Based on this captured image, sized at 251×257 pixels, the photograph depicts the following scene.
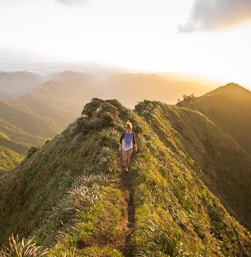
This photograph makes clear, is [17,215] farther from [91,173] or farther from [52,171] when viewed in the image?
[91,173]

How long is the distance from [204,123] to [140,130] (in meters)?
36.7

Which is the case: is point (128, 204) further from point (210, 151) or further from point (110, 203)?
point (210, 151)

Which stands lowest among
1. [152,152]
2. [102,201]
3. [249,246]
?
[249,246]

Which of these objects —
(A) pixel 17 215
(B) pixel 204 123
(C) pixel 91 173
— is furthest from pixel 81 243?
(B) pixel 204 123

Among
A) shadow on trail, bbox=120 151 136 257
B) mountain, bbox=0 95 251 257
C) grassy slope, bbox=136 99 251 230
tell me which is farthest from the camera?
grassy slope, bbox=136 99 251 230

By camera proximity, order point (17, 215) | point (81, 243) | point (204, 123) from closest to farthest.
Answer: point (81, 243) → point (17, 215) → point (204, 123)

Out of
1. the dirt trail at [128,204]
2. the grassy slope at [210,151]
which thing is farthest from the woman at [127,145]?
the grassy slope at [210,151]

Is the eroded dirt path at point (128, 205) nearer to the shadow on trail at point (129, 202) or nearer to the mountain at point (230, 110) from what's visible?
the shadow on trail at point (129, 202)

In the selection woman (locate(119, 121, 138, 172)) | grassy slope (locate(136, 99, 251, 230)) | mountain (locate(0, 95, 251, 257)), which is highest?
woman (locate(119, 121, 138, 172))

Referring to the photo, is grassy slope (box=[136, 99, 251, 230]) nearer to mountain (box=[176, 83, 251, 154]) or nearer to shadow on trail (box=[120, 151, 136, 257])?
mountain (box=[176, 83, 251, 154])

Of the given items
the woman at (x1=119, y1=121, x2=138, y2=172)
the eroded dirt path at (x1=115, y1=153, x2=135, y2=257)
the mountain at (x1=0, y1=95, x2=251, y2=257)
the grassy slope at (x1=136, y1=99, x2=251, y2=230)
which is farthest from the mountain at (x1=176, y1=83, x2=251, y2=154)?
the eroded dirt path at (x1=115, y1=153, x2=135, y2=257)

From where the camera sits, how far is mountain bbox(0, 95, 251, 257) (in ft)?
38.0

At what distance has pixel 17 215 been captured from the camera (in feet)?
75.0

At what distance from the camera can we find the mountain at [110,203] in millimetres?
11570
